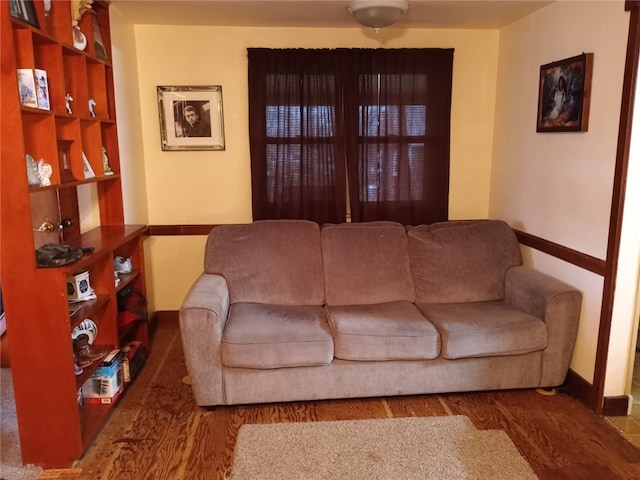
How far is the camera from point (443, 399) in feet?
9.29

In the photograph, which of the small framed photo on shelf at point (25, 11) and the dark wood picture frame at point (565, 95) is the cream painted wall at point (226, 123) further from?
the small framed photo on shelf at point (25, 11)

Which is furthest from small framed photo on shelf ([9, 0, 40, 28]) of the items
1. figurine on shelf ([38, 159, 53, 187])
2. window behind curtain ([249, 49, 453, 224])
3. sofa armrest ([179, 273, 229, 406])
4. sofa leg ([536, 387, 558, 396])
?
sofa leg ([536, 387, 558, 396])

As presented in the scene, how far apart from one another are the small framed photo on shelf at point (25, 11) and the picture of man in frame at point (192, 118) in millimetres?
1497

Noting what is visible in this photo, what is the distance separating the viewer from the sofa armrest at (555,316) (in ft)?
8.96

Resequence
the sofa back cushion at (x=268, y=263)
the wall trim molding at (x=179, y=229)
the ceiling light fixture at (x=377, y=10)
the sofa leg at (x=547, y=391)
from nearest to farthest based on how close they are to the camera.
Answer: the ceiling light fixture at (x=377, y=10), the sofa leg at (x=547, y=391), the sofa back cushion at (x=268, y=263), the wall trim molding at (x=179, y=229)

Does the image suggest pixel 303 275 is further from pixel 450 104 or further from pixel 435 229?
pixel 450 104

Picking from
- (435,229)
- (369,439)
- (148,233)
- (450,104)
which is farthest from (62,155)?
(450,104)

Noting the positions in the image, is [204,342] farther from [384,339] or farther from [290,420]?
[384,339]

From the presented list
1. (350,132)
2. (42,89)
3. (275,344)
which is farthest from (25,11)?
(350,132)

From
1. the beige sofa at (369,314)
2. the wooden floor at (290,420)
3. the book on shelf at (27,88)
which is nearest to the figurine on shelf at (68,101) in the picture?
the book on shelf at (27,88)

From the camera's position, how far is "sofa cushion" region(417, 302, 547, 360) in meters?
2.68

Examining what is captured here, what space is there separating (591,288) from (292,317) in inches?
63.9

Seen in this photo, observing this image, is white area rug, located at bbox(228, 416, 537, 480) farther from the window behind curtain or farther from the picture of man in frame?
the picture of man in frame

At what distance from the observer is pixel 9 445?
7.86 ft
